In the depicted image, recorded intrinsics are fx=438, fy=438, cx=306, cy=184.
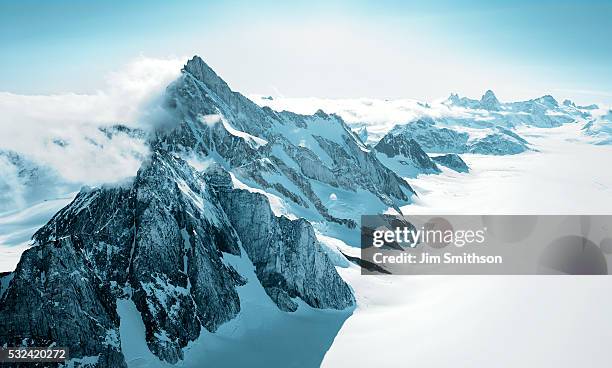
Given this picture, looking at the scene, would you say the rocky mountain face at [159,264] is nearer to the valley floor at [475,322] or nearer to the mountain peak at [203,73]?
the valley floor at [475,322]

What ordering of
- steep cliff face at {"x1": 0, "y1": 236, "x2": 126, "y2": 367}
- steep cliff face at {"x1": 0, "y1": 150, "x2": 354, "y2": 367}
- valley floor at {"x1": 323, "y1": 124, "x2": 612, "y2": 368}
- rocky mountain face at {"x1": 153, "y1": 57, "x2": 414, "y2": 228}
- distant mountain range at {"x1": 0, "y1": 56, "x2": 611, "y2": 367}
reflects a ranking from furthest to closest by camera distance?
rocky mountain face at {"x1": 153, "y1": 57, "x2": 414, "y2": 228} < valley floor at {"x1": 323, "y1": 124, "x2": 612, "y2": 368} < distant mountain range at {"x1": 0, "y1": 56, "x2": 611, "y2": 367} < steep cliff face at {"x1": 0, "y1": 150, "x2": 354, "y2": 367} < steep cliff face at {"x1": 0, "y1": 236, "x2": 126, "y2": 367}

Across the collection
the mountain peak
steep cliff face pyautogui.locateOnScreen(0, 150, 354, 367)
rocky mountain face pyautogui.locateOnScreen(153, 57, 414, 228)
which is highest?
the mountain peak

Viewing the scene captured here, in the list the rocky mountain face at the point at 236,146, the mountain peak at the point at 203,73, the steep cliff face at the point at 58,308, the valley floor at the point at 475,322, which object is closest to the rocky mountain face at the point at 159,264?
the steep cliff face at the point at 58,308

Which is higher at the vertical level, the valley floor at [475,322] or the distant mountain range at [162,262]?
the distant mountain range at [162,262]

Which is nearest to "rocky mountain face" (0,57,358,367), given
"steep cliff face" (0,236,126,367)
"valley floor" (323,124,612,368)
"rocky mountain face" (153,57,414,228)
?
"steep cliff face" (0,236,126,367)

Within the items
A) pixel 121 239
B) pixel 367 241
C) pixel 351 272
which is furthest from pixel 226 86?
pixel 121 239

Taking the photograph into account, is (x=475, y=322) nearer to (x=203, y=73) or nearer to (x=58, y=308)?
(x=58, y=308)

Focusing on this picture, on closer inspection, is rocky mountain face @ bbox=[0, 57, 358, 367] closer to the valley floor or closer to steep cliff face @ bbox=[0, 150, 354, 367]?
steep cliff face @ bbox=[0, 150, 354, 367]

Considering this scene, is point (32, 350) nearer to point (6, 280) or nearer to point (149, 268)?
point (6, 280)

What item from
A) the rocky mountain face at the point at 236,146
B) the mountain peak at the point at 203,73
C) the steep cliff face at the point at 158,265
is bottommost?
the steep cliff face at the point at 158,265
